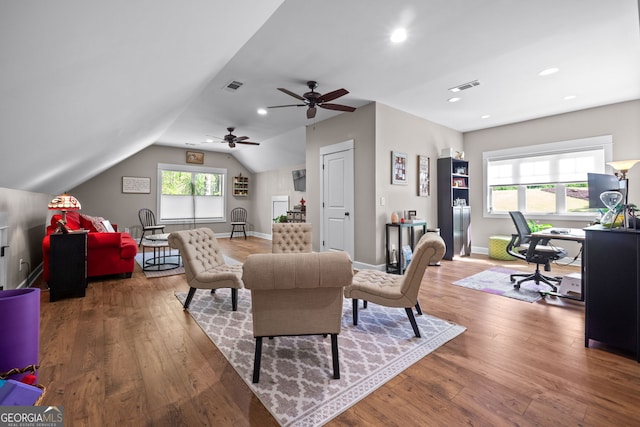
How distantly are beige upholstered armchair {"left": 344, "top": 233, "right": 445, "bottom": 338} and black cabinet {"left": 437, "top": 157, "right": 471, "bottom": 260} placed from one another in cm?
343

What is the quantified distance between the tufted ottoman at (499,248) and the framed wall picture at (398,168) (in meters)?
2.32

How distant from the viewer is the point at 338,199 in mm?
5184

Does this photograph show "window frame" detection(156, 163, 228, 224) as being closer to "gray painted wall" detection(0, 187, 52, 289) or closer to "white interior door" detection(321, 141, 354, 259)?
"gray painted wall" detection(0, 187, 52, 289)

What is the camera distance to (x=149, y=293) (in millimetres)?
3615

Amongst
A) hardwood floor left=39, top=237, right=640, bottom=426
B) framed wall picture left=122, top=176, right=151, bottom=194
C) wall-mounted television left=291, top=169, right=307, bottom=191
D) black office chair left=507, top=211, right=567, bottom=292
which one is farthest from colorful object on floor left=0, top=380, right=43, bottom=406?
framed wall picture left=122, top=176, right=151, bottom=194

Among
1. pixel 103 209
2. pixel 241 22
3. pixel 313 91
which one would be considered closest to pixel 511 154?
pixel 313 91

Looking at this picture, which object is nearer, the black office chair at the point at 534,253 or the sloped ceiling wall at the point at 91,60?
the sloped ceiling wall at the point at 91,60

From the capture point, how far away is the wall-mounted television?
7.86 metres

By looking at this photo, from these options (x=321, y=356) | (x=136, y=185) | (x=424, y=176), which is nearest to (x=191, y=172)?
(x=136, y=185)

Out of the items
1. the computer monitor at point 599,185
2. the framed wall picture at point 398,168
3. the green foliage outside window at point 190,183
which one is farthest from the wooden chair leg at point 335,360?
the green foliage outside window at point 190,183

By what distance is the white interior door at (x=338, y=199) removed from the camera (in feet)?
16.2

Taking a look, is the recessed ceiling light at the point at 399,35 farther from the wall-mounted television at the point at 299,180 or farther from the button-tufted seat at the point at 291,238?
the wall-mounted television at the point at 299,180

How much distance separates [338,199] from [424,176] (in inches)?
69.4

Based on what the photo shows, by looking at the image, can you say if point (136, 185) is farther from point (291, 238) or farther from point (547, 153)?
point (547, 153)
